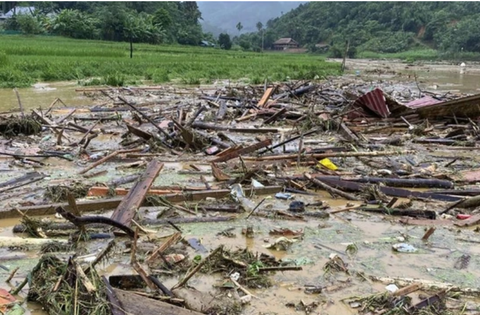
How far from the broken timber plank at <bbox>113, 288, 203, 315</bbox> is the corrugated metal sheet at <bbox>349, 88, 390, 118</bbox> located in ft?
31.4

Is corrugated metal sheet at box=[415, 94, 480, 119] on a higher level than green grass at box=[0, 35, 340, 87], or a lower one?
lower

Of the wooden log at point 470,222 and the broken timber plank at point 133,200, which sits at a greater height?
the broken timber plank at point 133,200

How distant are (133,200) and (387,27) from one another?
4317 inches

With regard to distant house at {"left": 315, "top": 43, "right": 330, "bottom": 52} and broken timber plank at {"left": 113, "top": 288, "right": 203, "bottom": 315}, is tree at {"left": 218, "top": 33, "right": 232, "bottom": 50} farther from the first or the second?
broken timber plank at {"left": 113, "top": 288, "right": 203, "bottom": 315}

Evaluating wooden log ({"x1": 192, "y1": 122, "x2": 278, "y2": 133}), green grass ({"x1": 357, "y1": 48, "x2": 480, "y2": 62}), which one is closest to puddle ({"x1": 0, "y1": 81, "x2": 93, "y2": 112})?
wooden log ({"x1": 192, "y1": 122, "x2": 278, "y2": 133})

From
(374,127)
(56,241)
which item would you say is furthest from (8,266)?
(374,127)

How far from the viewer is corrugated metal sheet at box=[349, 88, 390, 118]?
11383mm

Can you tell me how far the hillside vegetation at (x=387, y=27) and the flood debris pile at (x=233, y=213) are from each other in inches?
3085

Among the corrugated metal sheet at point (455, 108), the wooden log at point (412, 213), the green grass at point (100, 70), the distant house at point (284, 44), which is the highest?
the distant house at point (284, 44)

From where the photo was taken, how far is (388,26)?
339ft

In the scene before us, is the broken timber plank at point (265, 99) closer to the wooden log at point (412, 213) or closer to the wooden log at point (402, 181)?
the wooden log at point (402, 181)

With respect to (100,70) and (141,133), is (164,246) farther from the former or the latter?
(100,70)

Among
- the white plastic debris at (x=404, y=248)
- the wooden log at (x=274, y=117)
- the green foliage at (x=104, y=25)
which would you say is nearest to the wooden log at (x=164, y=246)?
the white plastic debris at (x=404, y=248)

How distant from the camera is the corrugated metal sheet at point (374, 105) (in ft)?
37.3
